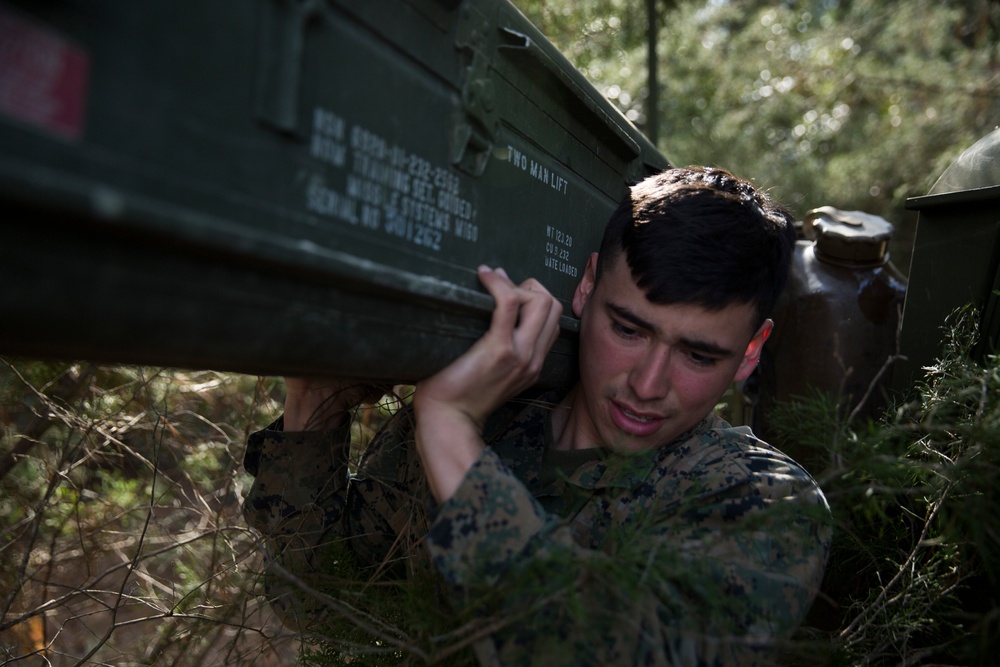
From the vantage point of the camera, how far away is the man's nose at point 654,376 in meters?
1.99

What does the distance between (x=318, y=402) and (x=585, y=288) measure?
838mm

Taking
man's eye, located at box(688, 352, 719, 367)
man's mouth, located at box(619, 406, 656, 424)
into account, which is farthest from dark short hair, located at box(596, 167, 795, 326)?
man's mouth, located at box(619, 406, 656, 424)

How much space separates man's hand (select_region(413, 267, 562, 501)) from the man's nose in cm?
33

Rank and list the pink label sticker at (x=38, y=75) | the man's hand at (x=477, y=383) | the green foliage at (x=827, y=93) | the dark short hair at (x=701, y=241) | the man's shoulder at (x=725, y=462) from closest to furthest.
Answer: the pink label sticker at (x=38, y=75) < the man's hand at (x=477, y=383) < the man's shoulder at (x=725, y=462) < the dark short hair at (x=701, y=241) < the green foliage at (x=827, y=93)

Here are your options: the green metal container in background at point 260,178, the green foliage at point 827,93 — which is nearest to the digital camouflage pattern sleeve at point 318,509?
the green metal container in background at point 260,178

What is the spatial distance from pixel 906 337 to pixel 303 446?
1.99 meters

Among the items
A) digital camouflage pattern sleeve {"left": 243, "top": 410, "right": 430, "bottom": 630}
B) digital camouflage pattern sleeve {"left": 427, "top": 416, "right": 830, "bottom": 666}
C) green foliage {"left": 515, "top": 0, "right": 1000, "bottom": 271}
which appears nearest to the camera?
digital camouflage pattern sleeve {"left": 427, "top": 416, "right": 830, "bottom": 666}

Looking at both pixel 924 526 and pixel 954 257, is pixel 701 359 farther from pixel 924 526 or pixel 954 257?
pixel 954 257

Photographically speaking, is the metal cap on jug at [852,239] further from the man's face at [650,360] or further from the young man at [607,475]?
the man's face at [650,360]

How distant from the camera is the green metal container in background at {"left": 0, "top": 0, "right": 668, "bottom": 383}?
3.03ft

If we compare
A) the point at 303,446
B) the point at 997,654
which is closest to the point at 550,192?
the point at 303,446

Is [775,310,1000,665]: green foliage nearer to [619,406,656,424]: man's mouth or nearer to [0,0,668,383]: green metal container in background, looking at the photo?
[619,406,656,424]: man's mouth

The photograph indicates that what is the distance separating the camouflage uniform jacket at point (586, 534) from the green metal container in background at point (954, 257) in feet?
2.61

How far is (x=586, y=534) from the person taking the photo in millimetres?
2064
